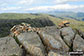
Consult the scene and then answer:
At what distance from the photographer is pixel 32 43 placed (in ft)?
55.8

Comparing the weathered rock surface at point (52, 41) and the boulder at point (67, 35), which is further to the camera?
the boulder at point (67, 35)

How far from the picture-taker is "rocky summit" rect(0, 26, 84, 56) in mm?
15959

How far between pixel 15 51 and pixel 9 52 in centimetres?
88

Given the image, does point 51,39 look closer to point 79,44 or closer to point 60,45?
point 60,45

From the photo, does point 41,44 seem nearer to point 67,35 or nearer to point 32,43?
point 32,43

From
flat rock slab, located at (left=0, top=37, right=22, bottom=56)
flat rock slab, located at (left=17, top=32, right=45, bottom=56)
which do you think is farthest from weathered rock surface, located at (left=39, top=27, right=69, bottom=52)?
flat rock slab, located at (left=0, top=37, right=22, bottom=56)

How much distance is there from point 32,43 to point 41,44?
5.07ft

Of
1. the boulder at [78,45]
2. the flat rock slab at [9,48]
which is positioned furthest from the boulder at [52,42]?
the flat rock slab at [9,48]

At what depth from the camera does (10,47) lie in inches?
636

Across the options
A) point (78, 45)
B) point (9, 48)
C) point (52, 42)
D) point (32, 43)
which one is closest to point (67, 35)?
point (78, 45)

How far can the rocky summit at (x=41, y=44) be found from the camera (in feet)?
52.4

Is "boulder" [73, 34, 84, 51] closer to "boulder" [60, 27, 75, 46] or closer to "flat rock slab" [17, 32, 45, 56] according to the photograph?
"boulder" [60, 27, 75, 46]

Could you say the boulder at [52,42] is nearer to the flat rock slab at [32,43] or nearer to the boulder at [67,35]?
the flat rock slab at [32,43]

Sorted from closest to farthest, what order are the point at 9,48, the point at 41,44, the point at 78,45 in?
the point at 9,48 < the point at 41,44 < the point at 78,45
